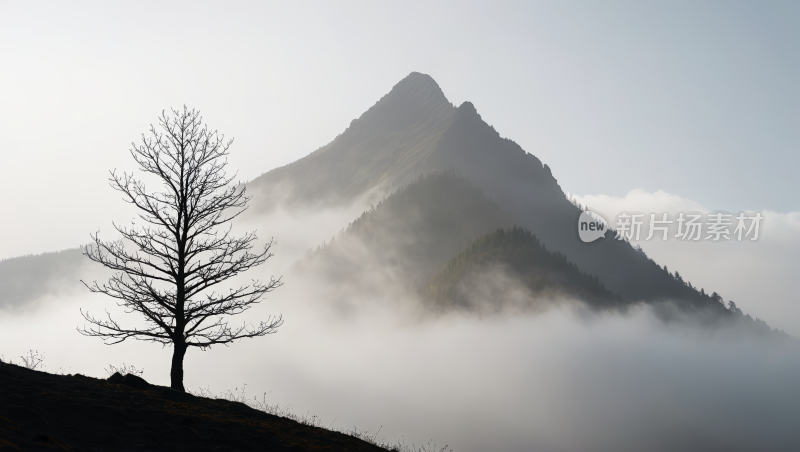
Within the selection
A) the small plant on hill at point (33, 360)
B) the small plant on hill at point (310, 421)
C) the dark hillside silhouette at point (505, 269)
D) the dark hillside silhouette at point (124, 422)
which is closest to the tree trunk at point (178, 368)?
the small plant on hill at point (310, 421)

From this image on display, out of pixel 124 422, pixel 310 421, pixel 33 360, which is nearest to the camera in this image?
pixel 124 422

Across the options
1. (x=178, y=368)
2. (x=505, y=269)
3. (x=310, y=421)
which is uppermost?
(x=505, y=269)

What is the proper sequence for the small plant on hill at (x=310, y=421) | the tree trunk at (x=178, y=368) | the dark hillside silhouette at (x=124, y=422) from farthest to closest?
the tree trunk at (x=178, y=368), the small plant on hill at (x=310, y=421), the dark hillside silhouette at (x=124, y=422)

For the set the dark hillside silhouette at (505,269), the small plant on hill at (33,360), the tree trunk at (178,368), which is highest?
the dark hillside silhouette at (505,269)

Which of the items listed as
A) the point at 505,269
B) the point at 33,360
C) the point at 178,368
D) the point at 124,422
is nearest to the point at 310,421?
the point at 178,368

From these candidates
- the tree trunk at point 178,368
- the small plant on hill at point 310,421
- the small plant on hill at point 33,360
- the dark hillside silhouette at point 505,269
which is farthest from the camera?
the dark hillside silhouette at point 505,269

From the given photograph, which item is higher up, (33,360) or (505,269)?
(505,269)

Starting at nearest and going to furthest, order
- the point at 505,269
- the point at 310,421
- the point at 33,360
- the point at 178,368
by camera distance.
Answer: the point at 310,421
the point at 33,360
the point at 178,368
the point at 505,269

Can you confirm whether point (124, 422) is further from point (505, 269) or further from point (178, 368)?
point (505, 269)

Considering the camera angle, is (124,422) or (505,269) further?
(505,269)

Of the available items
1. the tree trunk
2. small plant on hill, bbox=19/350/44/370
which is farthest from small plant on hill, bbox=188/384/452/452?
small plant on hill, bbox=19/350/44/370

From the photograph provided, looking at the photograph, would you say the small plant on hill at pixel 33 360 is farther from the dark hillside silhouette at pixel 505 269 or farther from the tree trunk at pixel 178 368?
the dark hillside silhouette at pixel 505 269

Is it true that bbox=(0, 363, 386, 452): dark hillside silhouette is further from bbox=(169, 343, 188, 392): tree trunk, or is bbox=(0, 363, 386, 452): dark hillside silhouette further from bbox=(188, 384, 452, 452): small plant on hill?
bbox=(169, 343, 188, 392): tree trunk

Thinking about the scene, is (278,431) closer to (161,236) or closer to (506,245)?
(161,236)
